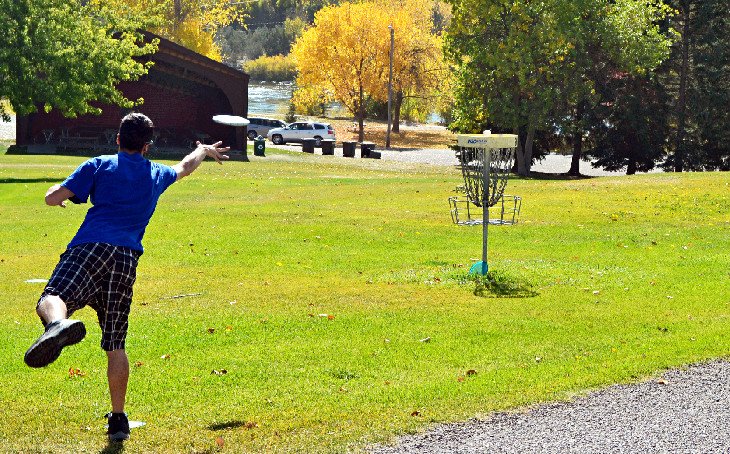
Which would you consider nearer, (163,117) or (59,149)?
(59,149)

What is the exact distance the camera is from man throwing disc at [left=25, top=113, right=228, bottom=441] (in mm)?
6777

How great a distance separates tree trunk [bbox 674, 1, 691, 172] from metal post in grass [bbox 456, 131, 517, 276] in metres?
38.9

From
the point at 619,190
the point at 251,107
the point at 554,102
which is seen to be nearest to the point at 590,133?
the point at 554,102

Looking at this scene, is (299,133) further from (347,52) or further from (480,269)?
(480,269)

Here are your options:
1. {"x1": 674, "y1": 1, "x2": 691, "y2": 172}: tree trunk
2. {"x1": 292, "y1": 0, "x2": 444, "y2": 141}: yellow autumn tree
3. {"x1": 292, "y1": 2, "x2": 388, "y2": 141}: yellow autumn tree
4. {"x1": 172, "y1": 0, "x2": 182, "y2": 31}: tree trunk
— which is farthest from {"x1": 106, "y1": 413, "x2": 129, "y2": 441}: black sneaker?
{"x1": 172, "y1": 0, "x2": 182, "y2": 31}: tree trunk

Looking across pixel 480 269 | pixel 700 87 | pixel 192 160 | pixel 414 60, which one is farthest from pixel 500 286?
pixel 414 60

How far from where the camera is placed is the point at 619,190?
100 ft

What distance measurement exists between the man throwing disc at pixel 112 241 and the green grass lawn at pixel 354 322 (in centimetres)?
66

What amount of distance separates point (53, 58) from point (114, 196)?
3026 cm

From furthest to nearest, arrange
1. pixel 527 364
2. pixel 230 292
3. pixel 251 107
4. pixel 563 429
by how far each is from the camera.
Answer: pixel 251 107 < pixel 230 292 < pixel 527 364 < pixel 563 429

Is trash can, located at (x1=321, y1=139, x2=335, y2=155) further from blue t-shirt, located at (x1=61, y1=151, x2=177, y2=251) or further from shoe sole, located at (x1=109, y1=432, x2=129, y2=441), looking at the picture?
shoe sole, located at (x1=109, y1=432, x2=129, y2=441)

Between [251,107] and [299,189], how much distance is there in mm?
86594

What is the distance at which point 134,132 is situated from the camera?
710 cm

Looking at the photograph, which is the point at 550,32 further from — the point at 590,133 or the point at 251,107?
the point at 251,107
